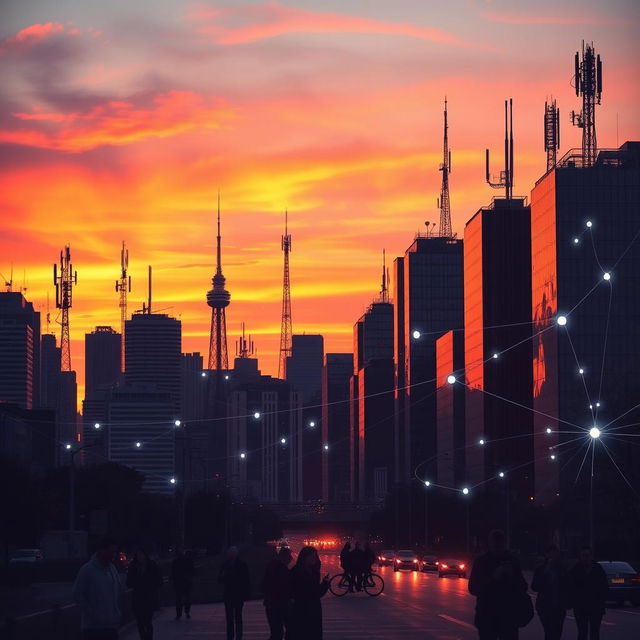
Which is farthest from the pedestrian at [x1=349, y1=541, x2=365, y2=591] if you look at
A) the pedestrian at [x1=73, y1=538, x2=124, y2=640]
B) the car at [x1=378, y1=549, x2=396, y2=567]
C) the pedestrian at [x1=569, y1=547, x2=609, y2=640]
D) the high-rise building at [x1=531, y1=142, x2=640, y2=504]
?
the high-rise building at [x1=531, y1=142, x2=640, y2=504]

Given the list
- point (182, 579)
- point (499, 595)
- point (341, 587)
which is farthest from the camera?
point (341, 587)

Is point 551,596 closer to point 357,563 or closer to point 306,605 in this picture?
point 306,605

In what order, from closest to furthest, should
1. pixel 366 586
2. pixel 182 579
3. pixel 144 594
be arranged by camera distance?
pixel 144 594 < pixel 182 579 < pixel 366 586

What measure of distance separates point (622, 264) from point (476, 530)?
119 feet

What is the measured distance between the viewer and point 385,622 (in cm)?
3841

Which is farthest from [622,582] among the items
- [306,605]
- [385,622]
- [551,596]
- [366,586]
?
[306,605]

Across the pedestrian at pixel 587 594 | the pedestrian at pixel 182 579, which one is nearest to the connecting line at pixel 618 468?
the pedestrian at pixel 182 579

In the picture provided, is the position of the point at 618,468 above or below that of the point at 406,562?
above

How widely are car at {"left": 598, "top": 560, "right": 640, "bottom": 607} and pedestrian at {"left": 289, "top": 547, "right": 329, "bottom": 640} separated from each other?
27794 millimetres

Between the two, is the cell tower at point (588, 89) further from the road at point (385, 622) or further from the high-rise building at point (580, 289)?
the road at point (385, 622)

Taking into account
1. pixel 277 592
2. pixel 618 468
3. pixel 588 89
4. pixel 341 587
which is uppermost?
pixel 588 89

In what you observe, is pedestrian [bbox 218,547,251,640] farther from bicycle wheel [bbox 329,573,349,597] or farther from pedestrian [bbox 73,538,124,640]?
bicycle wheel [bbox 329,573,349,597]

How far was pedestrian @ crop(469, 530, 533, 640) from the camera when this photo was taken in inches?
830

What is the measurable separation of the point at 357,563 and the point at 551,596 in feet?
94.0
